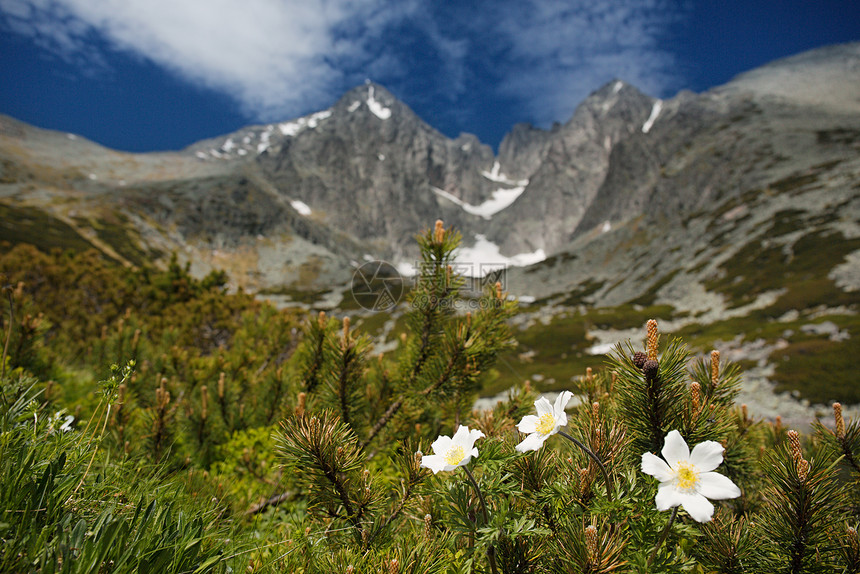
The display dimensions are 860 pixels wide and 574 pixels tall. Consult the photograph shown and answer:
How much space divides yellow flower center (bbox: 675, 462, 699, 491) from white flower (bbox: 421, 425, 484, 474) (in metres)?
0.63

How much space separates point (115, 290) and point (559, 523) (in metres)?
13.1

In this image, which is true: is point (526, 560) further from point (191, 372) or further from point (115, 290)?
point (115, 290)

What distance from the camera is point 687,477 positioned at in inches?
47.3

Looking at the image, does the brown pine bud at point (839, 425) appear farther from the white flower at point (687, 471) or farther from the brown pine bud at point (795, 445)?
the white flower at point (687, 471)

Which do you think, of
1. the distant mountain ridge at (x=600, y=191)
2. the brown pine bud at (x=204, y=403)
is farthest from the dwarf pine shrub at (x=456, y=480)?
the distant mountain ridge at (x=600, y=191)

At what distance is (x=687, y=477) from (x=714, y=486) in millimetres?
74

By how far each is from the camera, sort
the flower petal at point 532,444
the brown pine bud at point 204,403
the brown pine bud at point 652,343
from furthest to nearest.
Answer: the brown pine bud at point 204,403, the brown pine bud at point 652,343, the flower petal at point 532,444

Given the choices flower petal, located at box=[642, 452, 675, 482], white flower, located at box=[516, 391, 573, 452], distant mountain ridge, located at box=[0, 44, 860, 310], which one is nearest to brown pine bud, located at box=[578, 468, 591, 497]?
white flower, located at box=[516, 391, 573, 452]

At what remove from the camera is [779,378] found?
3083 cm

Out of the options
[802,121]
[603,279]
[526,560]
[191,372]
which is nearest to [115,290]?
[191,372]

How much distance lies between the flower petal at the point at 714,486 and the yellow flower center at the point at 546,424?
0.47 m

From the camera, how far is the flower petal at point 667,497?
43.4 inches

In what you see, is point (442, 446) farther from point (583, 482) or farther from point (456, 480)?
point (583, 482)

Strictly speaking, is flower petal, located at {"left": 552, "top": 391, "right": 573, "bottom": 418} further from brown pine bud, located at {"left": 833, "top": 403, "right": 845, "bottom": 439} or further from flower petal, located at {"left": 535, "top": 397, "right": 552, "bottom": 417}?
brown pine bud, located at {"left": 833, "top": 403, "right": 845, "bottom": 439}
